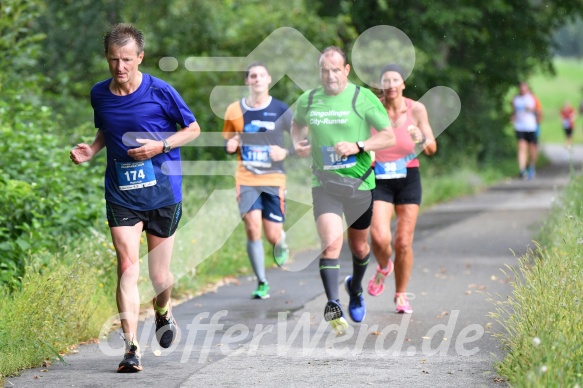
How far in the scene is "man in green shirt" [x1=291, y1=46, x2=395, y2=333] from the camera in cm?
862

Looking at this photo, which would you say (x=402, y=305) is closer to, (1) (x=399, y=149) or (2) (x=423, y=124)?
(1) (x=399, y=149)

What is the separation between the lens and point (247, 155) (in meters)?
10.9

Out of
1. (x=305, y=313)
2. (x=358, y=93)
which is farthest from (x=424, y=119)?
(x=305, y=313)

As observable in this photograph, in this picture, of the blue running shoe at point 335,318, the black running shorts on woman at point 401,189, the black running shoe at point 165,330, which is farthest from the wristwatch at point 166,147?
the black running shorts on woman at point 401,189

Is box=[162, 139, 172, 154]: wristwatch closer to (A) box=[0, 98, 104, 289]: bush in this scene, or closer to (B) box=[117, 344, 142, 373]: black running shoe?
(B) box=[117, 344, 142, 373]: black running shoe

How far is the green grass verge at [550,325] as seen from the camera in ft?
18.4

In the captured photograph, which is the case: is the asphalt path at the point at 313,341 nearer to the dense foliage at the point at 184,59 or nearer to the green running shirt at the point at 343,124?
the green running shirt at the point at 343,124

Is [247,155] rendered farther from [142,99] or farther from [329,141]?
[142,99]

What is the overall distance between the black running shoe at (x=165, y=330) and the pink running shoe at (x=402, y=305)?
7.93 feet

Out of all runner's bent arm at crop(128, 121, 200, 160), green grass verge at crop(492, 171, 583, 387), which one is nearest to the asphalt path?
green grass verge at crop(492, 171, 583, 387)

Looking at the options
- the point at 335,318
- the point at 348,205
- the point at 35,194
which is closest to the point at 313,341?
the point at 335,318

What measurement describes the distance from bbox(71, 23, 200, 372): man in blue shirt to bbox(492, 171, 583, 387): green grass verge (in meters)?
2.30

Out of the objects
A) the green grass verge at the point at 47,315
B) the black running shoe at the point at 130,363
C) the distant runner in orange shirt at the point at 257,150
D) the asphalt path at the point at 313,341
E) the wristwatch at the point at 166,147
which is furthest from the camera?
Result: the distant runner in orange shirt at the point at 257,150

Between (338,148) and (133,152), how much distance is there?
5.83 ft
